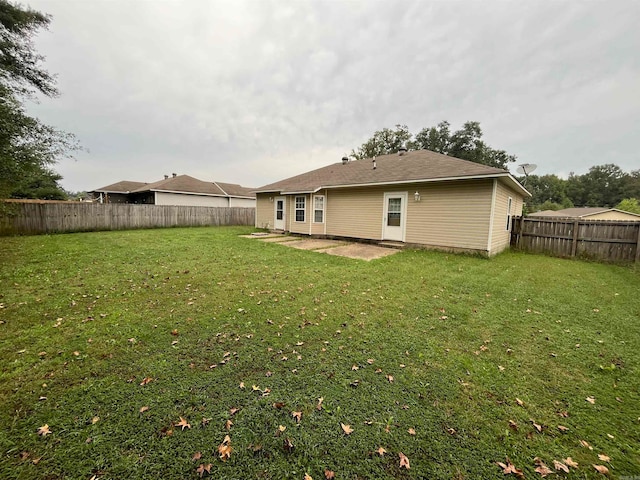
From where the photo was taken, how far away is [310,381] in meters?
2.45

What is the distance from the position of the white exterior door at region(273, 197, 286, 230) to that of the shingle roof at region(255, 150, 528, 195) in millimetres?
727

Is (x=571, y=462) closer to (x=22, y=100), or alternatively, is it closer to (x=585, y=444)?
(x=585, y=444)

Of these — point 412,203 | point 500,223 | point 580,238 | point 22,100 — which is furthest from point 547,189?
point 22,100

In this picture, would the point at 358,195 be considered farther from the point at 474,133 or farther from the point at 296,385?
the point at 474,133

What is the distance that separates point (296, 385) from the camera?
2406 millimetres

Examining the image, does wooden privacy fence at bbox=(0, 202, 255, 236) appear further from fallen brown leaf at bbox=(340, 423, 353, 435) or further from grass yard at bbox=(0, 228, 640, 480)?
fallen brown leaf at bbox=(340, 423, 353, 435)

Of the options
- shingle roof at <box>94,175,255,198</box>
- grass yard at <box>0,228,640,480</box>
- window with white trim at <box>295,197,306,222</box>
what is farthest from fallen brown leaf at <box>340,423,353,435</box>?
shingle roof at <box>94,175,255,198</box>

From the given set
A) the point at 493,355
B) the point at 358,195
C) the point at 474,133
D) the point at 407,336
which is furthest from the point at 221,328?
the point at 474,133

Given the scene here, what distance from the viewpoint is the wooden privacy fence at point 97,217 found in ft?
39.1

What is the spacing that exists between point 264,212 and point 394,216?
941cm

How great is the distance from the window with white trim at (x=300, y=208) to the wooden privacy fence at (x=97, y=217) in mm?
8792

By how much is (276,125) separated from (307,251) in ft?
35.4

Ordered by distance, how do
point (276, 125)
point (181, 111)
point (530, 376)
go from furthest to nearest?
point (276, 125) < point (181, 111) < point (530, 376)

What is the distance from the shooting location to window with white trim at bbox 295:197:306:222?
554 inches
